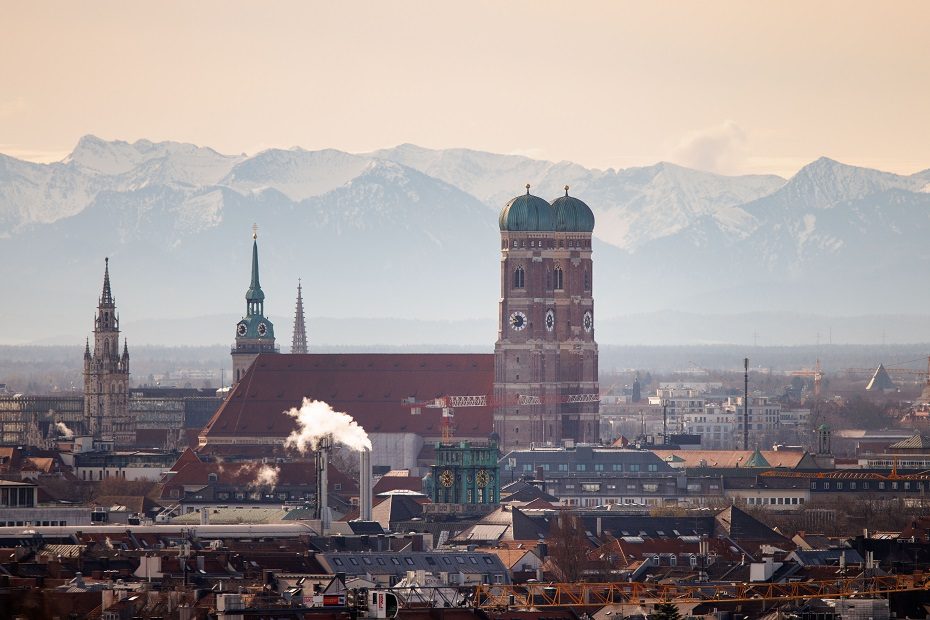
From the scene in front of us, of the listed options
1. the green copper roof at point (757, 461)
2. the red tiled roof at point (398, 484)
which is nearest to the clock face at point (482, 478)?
the red tiled roof at point (398, 484)

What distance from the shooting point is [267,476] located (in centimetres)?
17812

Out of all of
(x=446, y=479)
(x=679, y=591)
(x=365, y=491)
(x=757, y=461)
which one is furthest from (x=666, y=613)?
(x=757, y=461)

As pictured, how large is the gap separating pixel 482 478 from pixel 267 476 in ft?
85.0

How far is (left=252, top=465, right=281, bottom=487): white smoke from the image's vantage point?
17562 centimetres

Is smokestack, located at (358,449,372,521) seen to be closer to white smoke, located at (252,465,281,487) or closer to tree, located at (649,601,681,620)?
white smoke, located at (252,465,281,487)

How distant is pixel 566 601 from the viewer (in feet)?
323

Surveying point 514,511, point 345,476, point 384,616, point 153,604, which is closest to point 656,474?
point 345,476

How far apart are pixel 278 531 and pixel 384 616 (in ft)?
227

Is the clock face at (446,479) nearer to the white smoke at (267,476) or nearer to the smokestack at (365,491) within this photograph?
the smokestack at (365,491)

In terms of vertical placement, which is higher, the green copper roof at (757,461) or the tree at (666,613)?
the green copper roof at (757,461)

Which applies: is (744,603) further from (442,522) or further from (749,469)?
(749,469)

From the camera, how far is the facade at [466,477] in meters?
153

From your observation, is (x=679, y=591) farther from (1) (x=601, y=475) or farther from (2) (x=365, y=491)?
(1) (x=601, y=475)

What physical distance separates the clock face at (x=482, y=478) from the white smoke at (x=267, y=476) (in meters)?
22.6
